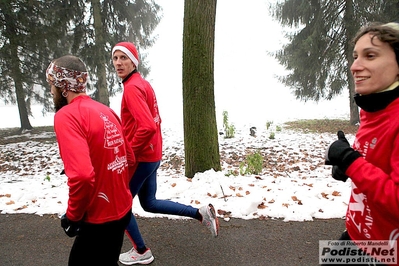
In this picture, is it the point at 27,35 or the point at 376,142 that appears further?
the point at 27,35

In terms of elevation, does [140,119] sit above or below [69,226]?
above

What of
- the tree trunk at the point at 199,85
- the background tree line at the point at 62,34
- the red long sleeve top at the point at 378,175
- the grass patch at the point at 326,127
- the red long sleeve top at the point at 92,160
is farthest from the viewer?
the grass patch at the point at 326,127

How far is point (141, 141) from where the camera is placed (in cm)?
285

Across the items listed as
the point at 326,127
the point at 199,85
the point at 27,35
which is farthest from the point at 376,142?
the point at 326,127

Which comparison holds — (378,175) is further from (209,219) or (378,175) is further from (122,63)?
(122,63)

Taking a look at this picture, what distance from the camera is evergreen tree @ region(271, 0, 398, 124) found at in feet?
43.0

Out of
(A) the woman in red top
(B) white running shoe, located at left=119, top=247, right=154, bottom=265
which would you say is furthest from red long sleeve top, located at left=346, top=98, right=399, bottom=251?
(B) white running shoe, located at left=119, top=247, right=154, bottom=265

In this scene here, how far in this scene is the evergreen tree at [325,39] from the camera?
13.1m

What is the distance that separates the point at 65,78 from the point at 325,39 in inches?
577

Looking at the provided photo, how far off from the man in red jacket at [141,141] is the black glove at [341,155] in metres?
1.66

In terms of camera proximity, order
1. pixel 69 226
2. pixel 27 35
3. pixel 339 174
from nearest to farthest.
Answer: pixel 339 174 → pixel 69 226 → pixel 27 35

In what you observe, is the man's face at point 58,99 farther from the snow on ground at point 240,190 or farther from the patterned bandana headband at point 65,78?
the snow on ground at point 240,190

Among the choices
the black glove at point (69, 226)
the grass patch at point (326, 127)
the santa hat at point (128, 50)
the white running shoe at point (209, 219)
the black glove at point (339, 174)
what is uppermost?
the santa hat at point (128, 50)

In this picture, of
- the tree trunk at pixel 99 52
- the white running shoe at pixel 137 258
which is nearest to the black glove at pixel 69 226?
the white running shoe at pixel 137 258
